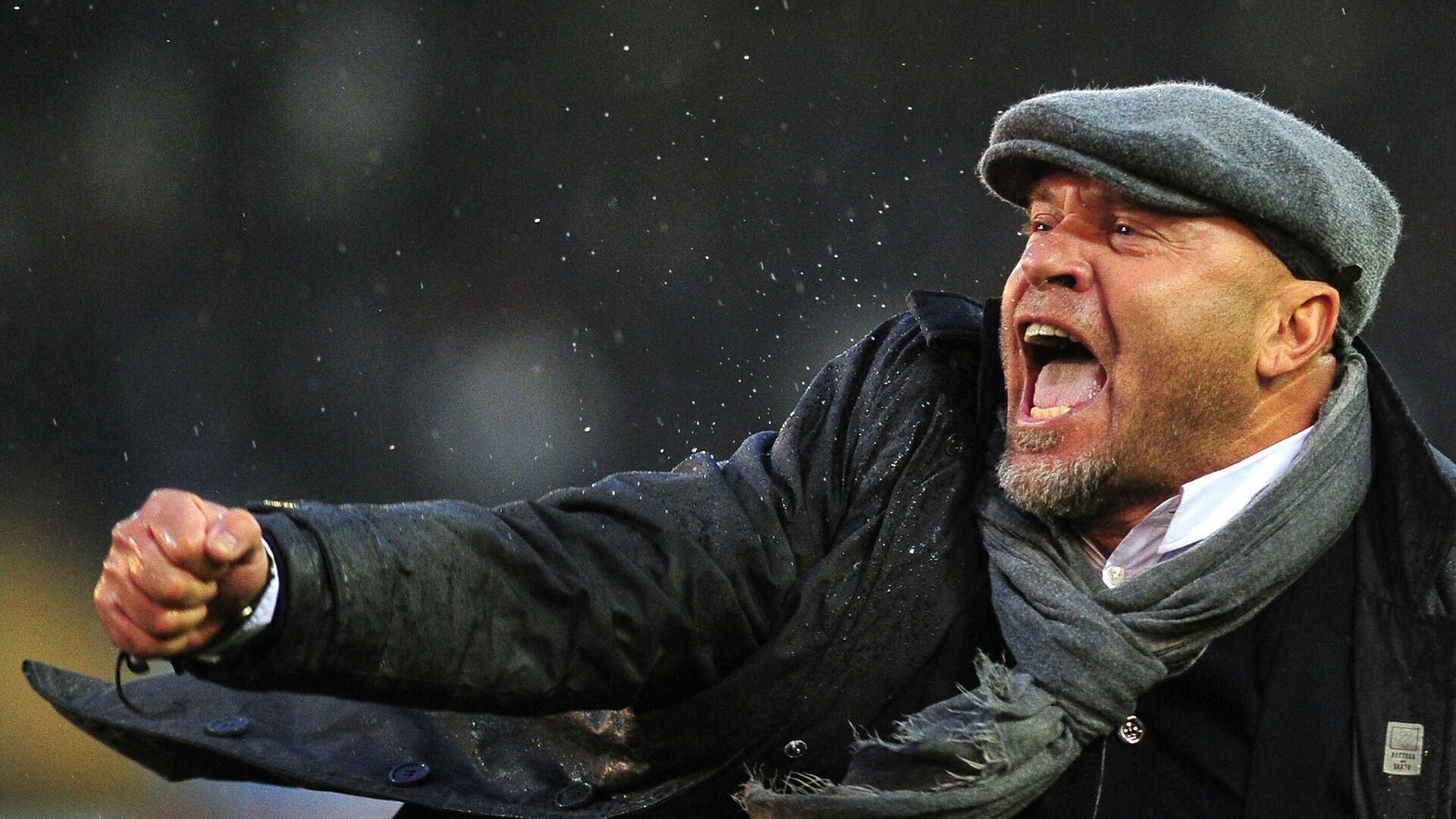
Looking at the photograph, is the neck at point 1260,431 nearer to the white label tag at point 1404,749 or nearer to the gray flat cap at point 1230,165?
the gray flat cap at point 1230,165

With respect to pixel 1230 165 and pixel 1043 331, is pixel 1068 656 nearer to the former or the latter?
pixel 1043 331

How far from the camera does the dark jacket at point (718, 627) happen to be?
6.40 feet

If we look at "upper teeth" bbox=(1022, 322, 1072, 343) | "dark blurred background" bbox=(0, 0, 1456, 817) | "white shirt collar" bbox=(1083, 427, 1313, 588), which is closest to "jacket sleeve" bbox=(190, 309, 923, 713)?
"upper teeth" bbox=(1022, 322, 1072, 343)

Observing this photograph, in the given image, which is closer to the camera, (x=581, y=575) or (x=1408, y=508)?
(x=581, y=575)

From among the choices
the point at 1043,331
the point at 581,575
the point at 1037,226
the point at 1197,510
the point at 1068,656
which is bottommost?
the point at 1068,656

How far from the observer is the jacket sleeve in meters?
1.79

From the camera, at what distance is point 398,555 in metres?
1.85

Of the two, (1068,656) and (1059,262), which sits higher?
(1059,262)

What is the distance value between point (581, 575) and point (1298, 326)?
0.97 metres

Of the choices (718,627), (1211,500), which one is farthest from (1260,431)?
(718,627)

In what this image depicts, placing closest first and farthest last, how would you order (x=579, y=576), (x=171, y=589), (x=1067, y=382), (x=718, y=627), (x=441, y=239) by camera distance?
(x=171, y=589)
(x=579, y=576)
(x=718, y=627)
(x=1067, y=382)
(x=441, y=239)

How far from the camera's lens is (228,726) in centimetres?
219

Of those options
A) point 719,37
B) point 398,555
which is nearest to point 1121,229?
point 398,555

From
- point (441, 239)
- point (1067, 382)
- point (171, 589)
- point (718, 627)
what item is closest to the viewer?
point (171, 589)
